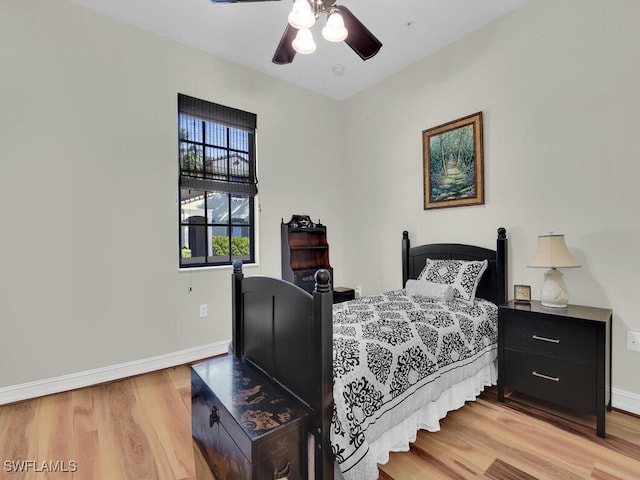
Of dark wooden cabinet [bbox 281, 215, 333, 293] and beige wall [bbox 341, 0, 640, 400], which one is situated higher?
beige wall [bbox 341, 0, 640, 400]

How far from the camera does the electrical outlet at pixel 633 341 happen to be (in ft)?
6.74

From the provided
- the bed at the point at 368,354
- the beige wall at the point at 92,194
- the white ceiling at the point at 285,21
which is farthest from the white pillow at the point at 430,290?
the white ceiling at the point at 285,21

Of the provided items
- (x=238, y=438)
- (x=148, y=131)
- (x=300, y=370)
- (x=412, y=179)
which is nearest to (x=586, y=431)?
(x=300, y=370)

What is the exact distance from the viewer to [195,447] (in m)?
1.76

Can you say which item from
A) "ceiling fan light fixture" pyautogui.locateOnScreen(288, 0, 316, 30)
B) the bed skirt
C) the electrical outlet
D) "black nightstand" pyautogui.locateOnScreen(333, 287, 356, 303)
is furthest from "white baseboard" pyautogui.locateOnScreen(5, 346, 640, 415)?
"ceiling fan light fixture" pyautogui.locateOnScreen(288, 0, 316, 30)

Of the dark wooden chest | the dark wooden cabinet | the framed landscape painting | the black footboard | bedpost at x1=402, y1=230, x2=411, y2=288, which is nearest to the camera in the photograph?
the dark wooden chest

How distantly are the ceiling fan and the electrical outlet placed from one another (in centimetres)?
257

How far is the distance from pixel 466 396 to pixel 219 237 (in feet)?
8.72

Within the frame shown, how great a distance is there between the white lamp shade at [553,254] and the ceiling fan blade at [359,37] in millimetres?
1784

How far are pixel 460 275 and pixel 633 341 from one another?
1.13 metres

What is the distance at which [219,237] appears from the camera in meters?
3.35

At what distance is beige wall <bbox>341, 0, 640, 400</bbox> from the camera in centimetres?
210

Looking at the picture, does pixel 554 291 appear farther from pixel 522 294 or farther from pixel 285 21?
pixel 285 21

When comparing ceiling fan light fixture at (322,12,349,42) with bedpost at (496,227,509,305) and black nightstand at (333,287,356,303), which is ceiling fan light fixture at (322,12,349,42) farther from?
black nightstand at (333,287,356,303)
